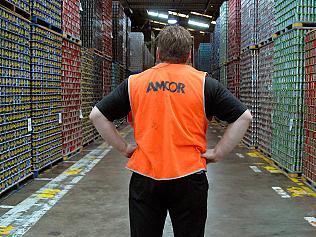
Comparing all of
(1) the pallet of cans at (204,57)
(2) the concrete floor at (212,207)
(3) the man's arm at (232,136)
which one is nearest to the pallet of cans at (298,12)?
(2) the concrete floor at (212,207)

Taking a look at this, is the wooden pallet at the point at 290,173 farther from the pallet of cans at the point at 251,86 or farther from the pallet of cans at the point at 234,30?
the pallet of cans at the point at 234,30

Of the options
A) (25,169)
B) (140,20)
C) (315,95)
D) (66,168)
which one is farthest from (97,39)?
(140,20)

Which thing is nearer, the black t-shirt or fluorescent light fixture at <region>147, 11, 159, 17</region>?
the black t-shirt

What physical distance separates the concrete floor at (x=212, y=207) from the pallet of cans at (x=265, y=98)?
160 centimetres

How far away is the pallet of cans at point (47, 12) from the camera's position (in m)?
Answer: 7.71

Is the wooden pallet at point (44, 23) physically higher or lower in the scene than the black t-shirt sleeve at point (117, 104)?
higher

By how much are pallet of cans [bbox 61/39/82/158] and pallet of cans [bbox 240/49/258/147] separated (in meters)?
4.46

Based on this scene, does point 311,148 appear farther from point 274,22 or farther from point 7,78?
point 7,78

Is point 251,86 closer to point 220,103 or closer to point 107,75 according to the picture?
point 107,75

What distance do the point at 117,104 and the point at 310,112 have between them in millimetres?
5503

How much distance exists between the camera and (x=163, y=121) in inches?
97.6

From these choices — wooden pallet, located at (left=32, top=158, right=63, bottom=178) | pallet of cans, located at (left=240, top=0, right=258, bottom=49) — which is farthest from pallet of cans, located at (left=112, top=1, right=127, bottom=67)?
wooden pallet, located at (left=32, top=158, right=63, bottom=178)

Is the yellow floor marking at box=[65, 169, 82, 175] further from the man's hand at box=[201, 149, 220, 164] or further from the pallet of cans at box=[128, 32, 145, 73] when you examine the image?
the pallet of cans at box=[128, 32, 145, 73]

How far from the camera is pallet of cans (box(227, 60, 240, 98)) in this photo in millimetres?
14992
